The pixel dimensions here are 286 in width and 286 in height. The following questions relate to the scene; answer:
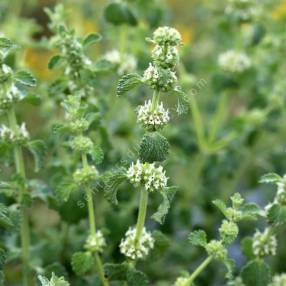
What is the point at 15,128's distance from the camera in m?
1.44

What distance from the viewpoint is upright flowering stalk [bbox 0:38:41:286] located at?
1.33 metres

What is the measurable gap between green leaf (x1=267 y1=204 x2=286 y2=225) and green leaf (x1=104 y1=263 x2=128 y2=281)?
0.34 m

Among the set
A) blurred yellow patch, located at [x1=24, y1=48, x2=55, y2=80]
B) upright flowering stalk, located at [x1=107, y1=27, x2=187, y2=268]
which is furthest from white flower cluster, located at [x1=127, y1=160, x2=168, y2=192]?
blurred yellow patch, located at [x1=24, y1=48, x2=55, y2=80]

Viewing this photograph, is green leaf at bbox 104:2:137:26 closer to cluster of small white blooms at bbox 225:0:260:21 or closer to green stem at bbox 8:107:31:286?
cluster of small white blooms at bbox 225:0:260:21

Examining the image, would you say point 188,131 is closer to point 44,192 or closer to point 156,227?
point 156,227

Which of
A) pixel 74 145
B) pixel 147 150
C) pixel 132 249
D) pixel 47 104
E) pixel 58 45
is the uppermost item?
pixel 47 104

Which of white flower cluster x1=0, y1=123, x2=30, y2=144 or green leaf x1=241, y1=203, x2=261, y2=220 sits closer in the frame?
green leaf x1=241, y1=203, x2=261, y2=220

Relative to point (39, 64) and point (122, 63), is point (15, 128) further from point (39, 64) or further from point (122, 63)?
point (39, 64)

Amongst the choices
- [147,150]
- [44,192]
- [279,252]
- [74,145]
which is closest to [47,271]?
[44,192]

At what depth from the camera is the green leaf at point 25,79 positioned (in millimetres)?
1320

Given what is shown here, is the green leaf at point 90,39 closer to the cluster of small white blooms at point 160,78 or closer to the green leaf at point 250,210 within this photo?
the cluster of small white blooms at point 160,78

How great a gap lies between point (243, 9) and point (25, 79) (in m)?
0.99

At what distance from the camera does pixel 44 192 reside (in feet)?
5.14

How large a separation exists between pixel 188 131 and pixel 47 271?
3.25ft
